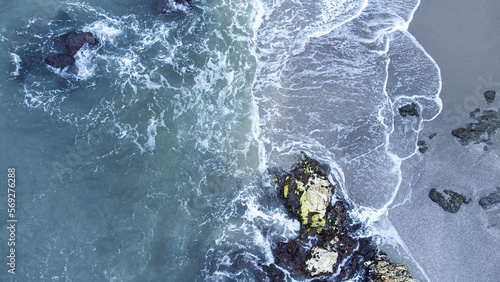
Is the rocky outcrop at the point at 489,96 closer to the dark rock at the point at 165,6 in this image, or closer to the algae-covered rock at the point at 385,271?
the algae-covered rock at the point at 385,271

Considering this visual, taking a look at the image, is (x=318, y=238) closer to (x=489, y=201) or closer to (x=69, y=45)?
(x=489, y=201)

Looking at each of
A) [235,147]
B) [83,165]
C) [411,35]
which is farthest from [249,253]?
[411,35]

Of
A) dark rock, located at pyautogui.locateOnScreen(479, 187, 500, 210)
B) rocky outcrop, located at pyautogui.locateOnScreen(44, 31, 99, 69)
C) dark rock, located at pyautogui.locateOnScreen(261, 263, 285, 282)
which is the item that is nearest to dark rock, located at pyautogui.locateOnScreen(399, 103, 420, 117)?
dark rock, located at pyautogui.locateOnScreen(479, 187, 500, 210)

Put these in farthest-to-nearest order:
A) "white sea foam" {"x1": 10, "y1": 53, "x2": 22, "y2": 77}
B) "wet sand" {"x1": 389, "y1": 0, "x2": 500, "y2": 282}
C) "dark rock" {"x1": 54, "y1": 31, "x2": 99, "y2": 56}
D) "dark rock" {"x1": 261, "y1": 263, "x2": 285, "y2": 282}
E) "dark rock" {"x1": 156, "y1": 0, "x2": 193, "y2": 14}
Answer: "dark rock" {"x1": 156, "y1": 0, "x2": 193, "y2": 14}
"dark rock" {"x1": 54, "y1": 31, "x2": 99, "y2": 56}
"white sea foam" {"x1": 10, "y1": 53, "x2": 22, "y2": 77}
"wet sand" {"x1": 389, "y1": 0, "x2": 500, "y2": 282}
"dark rock" {"x1": 261, "y1": 263, "x2": 285, "y2": 282}

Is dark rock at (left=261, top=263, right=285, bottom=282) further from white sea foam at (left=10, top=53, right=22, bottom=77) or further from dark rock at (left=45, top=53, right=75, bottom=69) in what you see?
white sea foam at (left=10, top=53, right=22, bottom=77)

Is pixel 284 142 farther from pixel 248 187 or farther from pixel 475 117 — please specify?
pixel 475 117

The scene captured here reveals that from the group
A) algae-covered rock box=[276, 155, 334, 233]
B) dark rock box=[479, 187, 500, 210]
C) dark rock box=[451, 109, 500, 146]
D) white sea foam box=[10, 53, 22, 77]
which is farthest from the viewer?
white sea foam box=[10, 53, 22, 77]

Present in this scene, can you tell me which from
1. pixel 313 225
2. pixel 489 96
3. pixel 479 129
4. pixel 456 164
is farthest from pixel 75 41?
pixel 489 96
